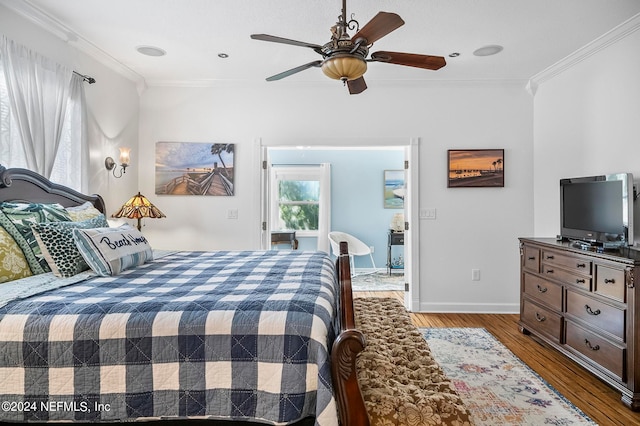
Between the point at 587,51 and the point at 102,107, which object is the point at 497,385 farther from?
the point at 102,107

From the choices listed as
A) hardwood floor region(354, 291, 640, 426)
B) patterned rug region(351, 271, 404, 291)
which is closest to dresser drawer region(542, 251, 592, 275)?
hardwood floor region(354, 291, 640, 426)

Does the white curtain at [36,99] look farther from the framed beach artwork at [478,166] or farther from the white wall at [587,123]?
the white wall at [587,123]

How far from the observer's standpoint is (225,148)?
162 inches

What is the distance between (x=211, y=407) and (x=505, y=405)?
1861 mm

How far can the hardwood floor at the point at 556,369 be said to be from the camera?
2.14 m

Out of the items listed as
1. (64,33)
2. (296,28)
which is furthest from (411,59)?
(64,33)

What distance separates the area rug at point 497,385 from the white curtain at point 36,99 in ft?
11.1

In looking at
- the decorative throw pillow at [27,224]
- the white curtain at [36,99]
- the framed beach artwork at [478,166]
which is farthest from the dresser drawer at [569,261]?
the white curtain at [36,99]

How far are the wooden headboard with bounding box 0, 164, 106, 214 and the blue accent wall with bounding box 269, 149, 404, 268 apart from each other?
4230 millimetres

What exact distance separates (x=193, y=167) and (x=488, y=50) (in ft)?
10.7

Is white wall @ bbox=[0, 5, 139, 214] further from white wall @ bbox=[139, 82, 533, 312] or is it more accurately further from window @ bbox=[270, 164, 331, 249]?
window @ bbox=[270, 164, 331, 249]

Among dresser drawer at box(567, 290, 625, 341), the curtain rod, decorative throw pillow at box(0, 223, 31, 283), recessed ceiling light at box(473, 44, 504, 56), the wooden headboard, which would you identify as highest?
recessed ceiling light at box(473, 44, 504, 56)

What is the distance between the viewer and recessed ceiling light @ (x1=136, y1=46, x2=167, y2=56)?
3.27 m

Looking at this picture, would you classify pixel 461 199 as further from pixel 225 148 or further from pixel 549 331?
pixel 225 148
